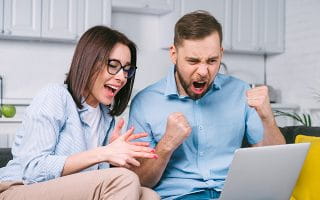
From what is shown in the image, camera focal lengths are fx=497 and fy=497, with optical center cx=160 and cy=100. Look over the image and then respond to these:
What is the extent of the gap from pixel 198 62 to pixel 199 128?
0.84ft

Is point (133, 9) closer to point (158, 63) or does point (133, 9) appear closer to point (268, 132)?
point (158, 63)

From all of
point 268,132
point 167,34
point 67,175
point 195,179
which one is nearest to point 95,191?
point 67,175

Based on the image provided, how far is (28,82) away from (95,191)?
121 inches

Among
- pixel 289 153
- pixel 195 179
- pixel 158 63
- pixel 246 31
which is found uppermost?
pixel 246 31

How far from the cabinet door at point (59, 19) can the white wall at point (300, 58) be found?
2.18m

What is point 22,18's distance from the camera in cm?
384

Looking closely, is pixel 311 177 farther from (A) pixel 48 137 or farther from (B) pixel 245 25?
(B) pixel 245 25

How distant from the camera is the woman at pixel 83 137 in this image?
1.29 m

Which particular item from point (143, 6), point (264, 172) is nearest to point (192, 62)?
point (264, 172)

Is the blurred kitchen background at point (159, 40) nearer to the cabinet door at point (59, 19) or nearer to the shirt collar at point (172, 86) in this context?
the cabinet door at point (59, 19)

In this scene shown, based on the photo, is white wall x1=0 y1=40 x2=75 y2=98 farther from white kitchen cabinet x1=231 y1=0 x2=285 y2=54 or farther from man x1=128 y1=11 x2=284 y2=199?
man x1=128 y1=11 x2=284 y2=199

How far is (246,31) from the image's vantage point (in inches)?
188

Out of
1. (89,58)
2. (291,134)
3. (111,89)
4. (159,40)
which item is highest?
(159,40)

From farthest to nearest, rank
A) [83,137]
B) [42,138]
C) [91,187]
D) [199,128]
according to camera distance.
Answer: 1. [199,128]
2. [83,137]
3. [42,138]
4. [91,187]
